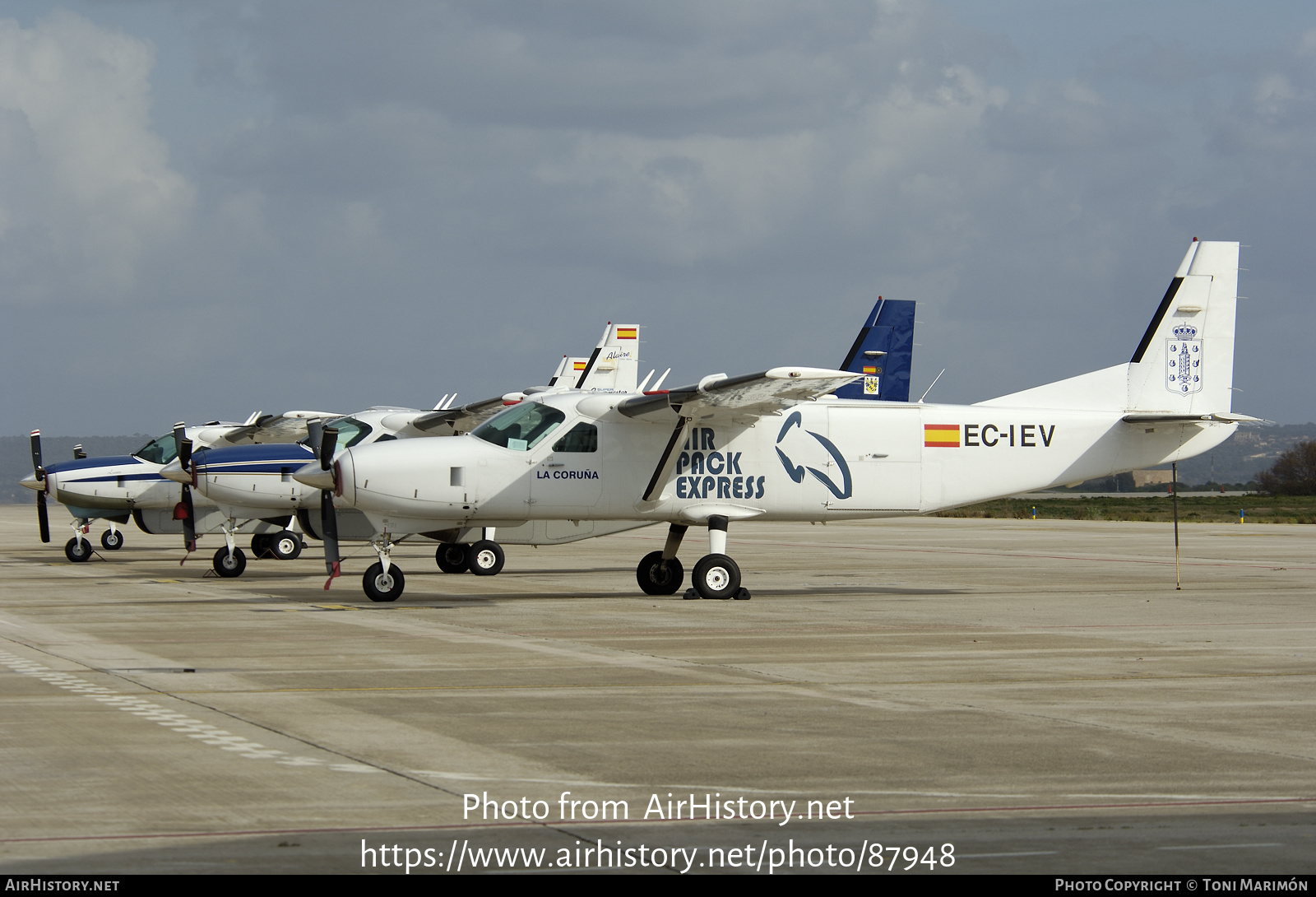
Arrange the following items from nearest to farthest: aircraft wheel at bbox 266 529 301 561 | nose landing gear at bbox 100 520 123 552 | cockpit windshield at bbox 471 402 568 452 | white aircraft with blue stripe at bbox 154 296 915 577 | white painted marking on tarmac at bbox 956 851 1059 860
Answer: white painted marking on tarmac at bbox 956 851 1059 860
cockpit windshield at bbox 471 402 568 452
white aircraft with blue stripe at bbox 154 296 915 577
aircraft wheel at bbox 266 529 301 561
nose landing gear at bbox 100 520 123 552

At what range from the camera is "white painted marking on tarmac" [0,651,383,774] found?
7.32 meters

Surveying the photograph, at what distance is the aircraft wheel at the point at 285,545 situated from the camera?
27625mm

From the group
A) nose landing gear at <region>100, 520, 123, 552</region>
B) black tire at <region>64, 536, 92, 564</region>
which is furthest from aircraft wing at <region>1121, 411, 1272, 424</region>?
nose landing gear at <region>100, 520, 123, 552</region>

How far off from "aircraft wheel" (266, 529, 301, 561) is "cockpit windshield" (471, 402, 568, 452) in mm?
10964

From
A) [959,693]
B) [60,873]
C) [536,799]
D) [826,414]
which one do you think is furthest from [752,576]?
[60,873]

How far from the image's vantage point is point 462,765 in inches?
287

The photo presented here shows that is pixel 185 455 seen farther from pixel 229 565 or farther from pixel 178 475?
pixel 229 565

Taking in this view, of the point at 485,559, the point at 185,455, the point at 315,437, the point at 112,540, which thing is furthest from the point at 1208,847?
the point at 112,540

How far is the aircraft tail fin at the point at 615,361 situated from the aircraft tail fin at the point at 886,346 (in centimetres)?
758

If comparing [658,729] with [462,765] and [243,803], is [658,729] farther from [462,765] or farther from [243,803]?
[243,803]

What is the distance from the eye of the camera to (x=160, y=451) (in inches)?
1073

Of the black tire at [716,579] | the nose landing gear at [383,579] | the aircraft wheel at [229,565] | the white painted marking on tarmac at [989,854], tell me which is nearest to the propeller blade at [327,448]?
the nose landing gear at [383,579]

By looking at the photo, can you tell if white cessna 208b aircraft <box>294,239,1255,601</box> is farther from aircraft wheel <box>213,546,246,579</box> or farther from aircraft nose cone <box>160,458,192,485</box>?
aircraft nose cone <box>160,458,192,485</box>

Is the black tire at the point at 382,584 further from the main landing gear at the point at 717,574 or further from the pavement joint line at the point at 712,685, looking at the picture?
the pavement joint line at the point at 712,685
